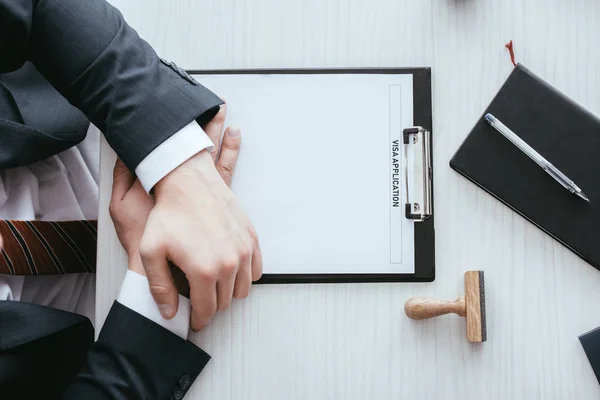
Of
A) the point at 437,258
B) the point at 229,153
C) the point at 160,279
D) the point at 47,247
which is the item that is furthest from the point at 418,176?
the point at 47,247

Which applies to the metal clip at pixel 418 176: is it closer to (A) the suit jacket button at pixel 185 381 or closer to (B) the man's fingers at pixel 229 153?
(B) the man's fingers at pixel 229 153

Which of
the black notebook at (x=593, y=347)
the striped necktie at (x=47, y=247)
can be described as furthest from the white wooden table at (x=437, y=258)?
the striped necktie at (x=47, y=247)

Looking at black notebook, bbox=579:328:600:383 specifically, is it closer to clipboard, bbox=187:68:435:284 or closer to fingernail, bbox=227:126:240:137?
clipboard, bbox=187:68:435:284

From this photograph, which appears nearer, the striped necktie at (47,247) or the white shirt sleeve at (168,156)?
the white shirt sleeve at (168,156)

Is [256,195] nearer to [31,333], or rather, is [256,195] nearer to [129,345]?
[129,345]

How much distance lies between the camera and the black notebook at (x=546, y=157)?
75 cm

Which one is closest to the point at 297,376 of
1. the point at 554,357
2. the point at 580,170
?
the point at 554,357

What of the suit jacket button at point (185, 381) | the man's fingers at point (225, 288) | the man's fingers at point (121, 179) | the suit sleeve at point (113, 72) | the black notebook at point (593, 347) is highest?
the suit sleeve at point (113, 72)

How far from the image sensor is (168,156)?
0.71 meters

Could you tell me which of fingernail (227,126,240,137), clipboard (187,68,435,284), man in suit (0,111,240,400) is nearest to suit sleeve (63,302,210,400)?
man in suit (0,111,240,400)

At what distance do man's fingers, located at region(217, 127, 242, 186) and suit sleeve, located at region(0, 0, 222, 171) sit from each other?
0.05 meters

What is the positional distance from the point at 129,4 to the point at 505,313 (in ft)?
2.16

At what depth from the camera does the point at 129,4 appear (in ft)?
2.56

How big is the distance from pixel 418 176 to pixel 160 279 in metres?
0.35
